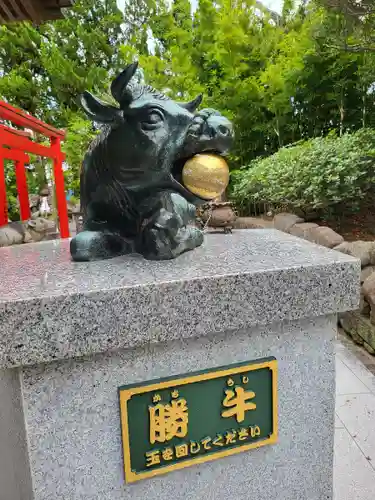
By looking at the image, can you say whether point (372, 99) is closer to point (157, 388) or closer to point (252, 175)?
point (252, 175)

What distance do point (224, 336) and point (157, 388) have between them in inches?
10.1

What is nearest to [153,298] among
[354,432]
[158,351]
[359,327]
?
[158,351]

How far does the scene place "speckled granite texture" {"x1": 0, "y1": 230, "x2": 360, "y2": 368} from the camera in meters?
1.03

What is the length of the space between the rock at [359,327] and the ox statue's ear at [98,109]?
287 cm

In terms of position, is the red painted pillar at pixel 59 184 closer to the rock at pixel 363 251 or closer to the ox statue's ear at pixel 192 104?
the rock at pixel 363 251

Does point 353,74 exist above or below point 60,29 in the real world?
below

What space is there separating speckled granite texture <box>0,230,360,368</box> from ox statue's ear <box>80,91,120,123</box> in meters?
0.48

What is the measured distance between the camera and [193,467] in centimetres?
129

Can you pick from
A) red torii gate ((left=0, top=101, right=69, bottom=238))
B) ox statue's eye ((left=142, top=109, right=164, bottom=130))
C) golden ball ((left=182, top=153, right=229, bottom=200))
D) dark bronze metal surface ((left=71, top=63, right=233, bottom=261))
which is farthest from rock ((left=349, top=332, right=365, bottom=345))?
red torii gate ((left=0, top=101, right=69, bottom=238))

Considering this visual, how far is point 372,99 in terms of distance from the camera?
7.34 meters

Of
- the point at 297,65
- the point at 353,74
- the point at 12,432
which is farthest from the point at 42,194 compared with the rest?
the point at 12,432

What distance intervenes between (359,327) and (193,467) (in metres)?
2.67

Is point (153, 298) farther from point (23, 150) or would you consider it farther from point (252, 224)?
point (252, 224)

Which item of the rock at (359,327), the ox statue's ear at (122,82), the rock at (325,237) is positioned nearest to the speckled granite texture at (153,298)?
the ox statue's ear at (122,82)
